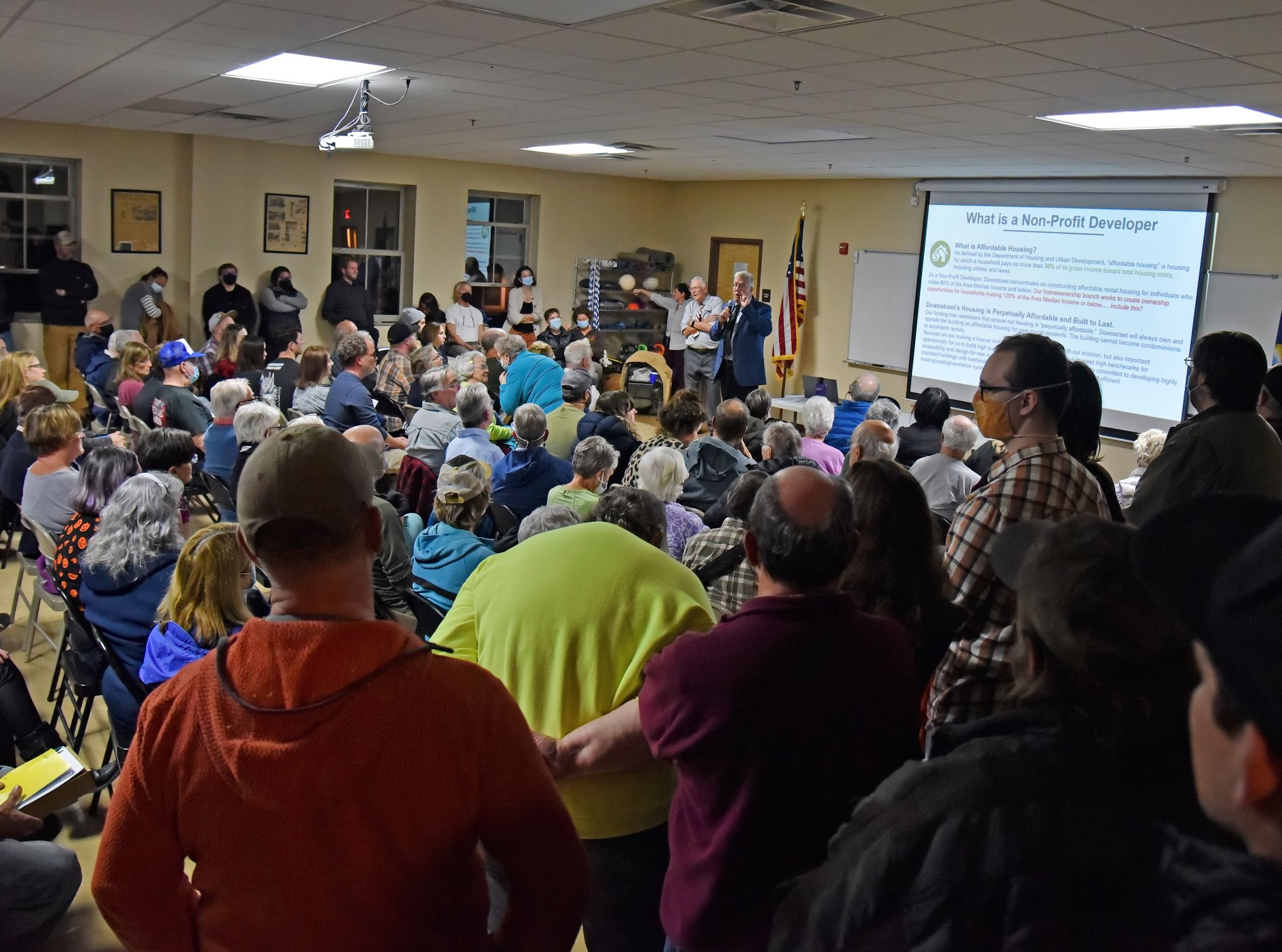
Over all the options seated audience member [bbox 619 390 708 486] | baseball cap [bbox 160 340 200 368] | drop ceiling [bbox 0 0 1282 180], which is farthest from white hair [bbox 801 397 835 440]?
baseball cap [bbox 160 340 200 368]

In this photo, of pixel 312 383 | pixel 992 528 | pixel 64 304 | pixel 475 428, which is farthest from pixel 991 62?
pixel 64 304

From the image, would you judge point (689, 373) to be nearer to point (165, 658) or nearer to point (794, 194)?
point (794, 194)

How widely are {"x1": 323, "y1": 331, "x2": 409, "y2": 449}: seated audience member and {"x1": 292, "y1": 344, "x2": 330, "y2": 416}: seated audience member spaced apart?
0.27 meters

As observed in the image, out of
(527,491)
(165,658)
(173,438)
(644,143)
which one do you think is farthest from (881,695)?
(644,143)

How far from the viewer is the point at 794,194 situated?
11555 millimetres

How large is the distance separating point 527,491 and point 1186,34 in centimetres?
301

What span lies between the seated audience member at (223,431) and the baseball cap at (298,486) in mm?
4347

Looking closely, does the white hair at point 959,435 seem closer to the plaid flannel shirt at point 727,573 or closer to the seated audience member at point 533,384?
the plaid flannel shirt at point 727,573

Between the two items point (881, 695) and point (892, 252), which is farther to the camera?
point (892, 252)

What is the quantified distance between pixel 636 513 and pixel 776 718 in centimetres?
112

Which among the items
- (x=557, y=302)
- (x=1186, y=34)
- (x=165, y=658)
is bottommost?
(x=165, y=658)

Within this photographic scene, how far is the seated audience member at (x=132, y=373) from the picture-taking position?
6105mm

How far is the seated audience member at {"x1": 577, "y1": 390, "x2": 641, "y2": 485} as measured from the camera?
538 cm

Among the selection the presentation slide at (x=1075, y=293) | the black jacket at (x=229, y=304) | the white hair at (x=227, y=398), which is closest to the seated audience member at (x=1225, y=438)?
the white hair at (x=227, y=398)
